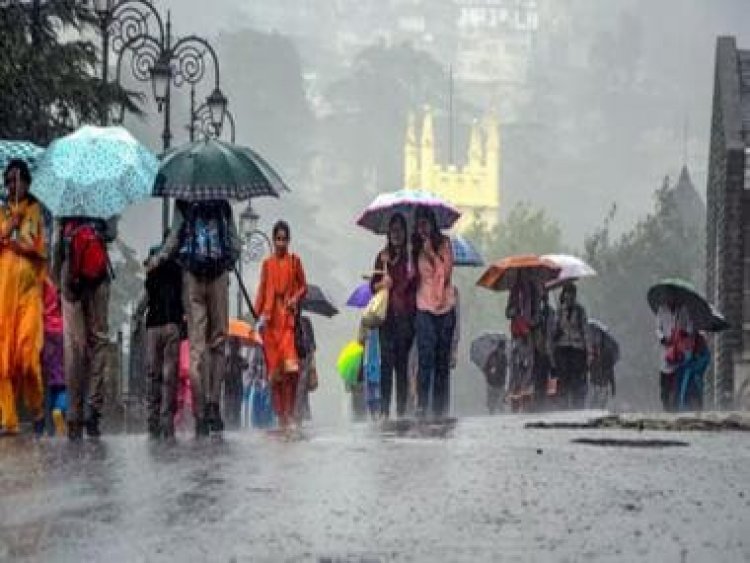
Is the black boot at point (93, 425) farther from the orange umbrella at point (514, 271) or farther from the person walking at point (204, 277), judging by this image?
the orange umbrella at point (514, 271)

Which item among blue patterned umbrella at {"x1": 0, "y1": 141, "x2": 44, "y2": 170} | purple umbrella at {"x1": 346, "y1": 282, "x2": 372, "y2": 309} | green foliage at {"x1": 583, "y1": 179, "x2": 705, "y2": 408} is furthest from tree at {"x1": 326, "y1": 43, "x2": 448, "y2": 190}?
blue patterned umbrella at {"x1": 0, "y1": 141, "x2": 44, "y2": 170}

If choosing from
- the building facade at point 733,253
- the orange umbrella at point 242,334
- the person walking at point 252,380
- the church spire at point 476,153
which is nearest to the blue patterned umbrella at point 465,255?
the orange umbrella at point 242,334

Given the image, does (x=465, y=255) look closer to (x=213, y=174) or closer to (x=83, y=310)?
(x=213, y=174)

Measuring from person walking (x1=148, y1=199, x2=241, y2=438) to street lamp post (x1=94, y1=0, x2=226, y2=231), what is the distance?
865 centimetres

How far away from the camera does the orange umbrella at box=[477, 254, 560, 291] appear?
19219mm

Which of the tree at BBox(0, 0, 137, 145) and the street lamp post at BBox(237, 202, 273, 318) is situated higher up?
the tree at BBox(0, 0, 137, 145)

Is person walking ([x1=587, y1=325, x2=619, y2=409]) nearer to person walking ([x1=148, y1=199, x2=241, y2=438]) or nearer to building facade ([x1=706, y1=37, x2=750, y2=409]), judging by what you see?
building facade ([x1=706, y1=37, x2=750, y2=409])

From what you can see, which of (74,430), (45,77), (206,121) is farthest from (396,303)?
(206,121)

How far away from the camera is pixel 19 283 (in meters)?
11.2

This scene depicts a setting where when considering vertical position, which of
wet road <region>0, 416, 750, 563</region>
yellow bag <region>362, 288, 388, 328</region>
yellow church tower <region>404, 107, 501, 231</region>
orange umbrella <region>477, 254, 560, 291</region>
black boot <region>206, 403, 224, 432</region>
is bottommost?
wet road <region>0, 416, 750, 563</region>

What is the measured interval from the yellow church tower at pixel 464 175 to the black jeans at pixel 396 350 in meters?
127

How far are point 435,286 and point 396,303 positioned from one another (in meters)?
0.33

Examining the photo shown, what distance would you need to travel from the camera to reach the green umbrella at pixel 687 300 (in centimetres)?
1838

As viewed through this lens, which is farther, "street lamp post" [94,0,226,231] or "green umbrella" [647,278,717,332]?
"street lamp post" [94,0,226,231]
